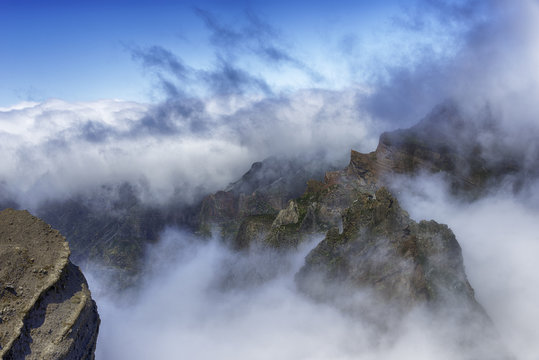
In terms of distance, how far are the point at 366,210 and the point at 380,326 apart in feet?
163

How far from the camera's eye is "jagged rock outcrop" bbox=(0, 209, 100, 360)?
183 feet

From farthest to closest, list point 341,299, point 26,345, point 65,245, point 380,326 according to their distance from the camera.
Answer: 1. point 341,299
2. point 380,326
3. point 65,245
4. point 26,345

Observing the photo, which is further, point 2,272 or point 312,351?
point 312,351

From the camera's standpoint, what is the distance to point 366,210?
160750 millimetres

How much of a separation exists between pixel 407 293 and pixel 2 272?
12947cm

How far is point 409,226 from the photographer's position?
147250mm

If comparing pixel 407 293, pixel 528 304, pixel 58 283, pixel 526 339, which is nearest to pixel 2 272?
pixel 58 283

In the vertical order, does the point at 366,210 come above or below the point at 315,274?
above

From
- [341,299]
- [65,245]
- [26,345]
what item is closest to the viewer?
[26,345]

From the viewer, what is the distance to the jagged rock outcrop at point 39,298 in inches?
2199

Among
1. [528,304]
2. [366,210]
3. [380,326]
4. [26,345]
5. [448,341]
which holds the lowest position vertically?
[26,345]

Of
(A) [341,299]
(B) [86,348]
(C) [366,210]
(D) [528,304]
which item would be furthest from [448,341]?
(B) [86,348]

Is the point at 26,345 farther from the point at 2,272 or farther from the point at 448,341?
the point at 448,341

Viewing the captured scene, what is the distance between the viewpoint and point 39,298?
59531 millimetres
